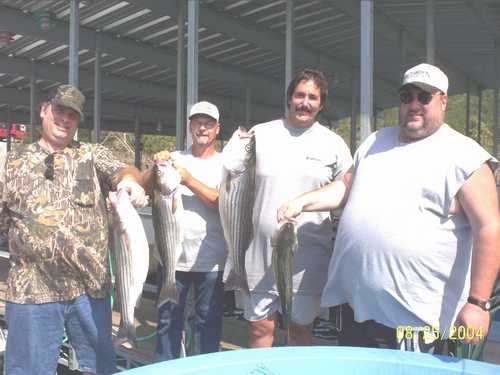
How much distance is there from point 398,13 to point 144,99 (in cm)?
982

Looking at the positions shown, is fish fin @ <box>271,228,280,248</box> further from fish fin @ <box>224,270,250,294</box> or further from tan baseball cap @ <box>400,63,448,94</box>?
tan baseball cap @ <box>400,63,448,94</box>

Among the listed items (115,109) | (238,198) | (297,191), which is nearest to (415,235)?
(297,191)

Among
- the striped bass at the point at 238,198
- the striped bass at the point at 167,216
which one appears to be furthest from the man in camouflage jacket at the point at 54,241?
the striped bass at the point at 238,198

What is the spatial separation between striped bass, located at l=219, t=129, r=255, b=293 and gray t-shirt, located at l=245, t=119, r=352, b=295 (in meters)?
0.09

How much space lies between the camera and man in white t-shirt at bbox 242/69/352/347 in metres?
3.04

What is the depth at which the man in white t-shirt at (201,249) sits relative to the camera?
3.38m

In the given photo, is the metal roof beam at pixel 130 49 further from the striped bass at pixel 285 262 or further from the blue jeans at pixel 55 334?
the striped bass at pixel 285 262

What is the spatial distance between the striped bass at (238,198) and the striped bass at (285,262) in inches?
8.6

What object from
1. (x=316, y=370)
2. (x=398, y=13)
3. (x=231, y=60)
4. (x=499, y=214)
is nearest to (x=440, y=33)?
(x=398, y=13)

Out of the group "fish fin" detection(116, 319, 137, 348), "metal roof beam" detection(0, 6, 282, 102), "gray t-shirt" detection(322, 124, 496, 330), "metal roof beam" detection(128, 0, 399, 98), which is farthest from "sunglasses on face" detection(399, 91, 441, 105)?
"metal roof beam" detection(0, 6, 282, 102)

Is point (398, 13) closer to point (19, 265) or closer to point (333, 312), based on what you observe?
point (333, 312)

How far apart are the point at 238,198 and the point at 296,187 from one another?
34 centimetres

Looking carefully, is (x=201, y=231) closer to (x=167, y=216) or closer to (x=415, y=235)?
(x=167, y=216)

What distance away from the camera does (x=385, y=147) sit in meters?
2.68
